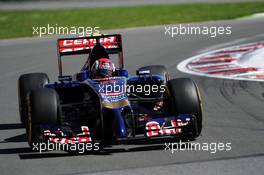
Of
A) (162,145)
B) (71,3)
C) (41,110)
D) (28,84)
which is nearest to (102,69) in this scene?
(28,84)

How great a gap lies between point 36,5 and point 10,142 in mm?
27775

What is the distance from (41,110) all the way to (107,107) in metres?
0.80

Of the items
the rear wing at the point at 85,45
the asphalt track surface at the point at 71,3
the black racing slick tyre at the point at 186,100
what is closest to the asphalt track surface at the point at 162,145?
the black racing slick tyre at the point at 186,100

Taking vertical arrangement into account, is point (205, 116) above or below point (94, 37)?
below

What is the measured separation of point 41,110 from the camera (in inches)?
374

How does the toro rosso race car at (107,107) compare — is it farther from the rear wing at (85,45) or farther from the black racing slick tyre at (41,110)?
the rear wing at (85,45)

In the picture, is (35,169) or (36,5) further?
(36,5)

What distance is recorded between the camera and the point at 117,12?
31922mm

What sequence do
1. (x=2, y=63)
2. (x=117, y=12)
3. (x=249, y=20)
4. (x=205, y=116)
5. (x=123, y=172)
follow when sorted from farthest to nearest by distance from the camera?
(x=117, y=12) → (x=249, y=20) → (x=2, y=63) → (x=205, y=116) → (x=123, y=172)

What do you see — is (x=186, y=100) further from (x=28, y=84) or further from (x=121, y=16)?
(x=121, y=16)

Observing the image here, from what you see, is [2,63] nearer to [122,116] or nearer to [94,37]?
[94,37]

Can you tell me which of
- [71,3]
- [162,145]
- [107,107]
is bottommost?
[162,145]

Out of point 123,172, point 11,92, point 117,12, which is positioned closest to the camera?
point 123,172

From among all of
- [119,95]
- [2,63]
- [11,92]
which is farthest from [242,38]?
[119,95]
